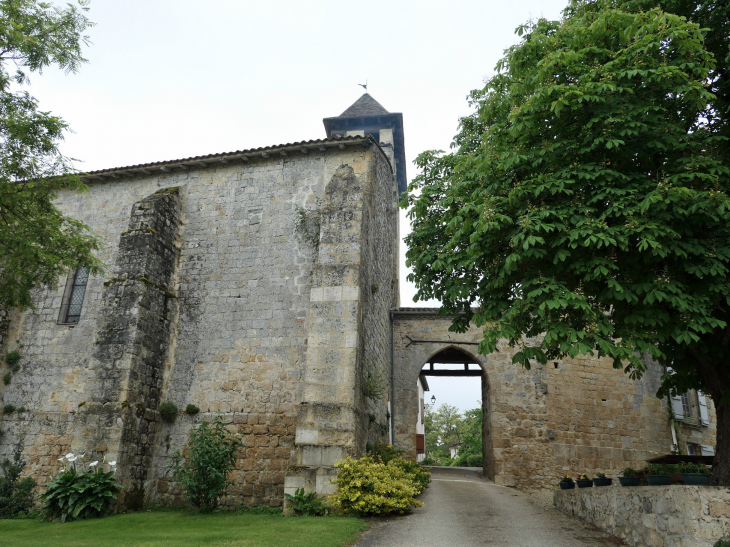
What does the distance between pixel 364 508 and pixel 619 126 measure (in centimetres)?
690

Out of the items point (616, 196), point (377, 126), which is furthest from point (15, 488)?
point (377, 126)

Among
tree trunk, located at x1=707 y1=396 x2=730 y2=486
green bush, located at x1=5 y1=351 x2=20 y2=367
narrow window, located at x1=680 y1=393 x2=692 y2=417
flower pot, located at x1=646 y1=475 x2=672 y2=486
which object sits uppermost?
green bush, located at x1=5 y1=351 x2=20 y2=367

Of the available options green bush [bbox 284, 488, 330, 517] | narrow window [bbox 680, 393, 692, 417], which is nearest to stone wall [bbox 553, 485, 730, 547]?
green bush [bbox 284, 488, 330, 517]

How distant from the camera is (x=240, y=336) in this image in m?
11.6

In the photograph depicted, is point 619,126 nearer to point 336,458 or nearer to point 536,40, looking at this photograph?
point 536,40

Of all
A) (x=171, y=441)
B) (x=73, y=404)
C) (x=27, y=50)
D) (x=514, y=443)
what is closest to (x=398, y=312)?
(x=514, y=443)

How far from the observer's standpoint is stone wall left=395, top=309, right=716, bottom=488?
1541 centimetres

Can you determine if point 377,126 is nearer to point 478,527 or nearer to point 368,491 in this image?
point 368,491

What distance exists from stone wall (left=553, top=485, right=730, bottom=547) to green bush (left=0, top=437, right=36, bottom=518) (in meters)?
11.7

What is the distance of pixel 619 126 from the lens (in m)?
6.73

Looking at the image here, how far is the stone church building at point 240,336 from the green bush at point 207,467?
593mm

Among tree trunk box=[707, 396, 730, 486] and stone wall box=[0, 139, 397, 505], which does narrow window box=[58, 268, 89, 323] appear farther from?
tree trunk box=[707, 396, 730, 486]

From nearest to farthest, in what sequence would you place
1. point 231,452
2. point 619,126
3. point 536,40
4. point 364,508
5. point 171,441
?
point 619,126 < point 536,40 < point 364,508 < point 231,452 < point 171,441

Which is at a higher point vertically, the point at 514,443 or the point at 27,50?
the point at 27,50
